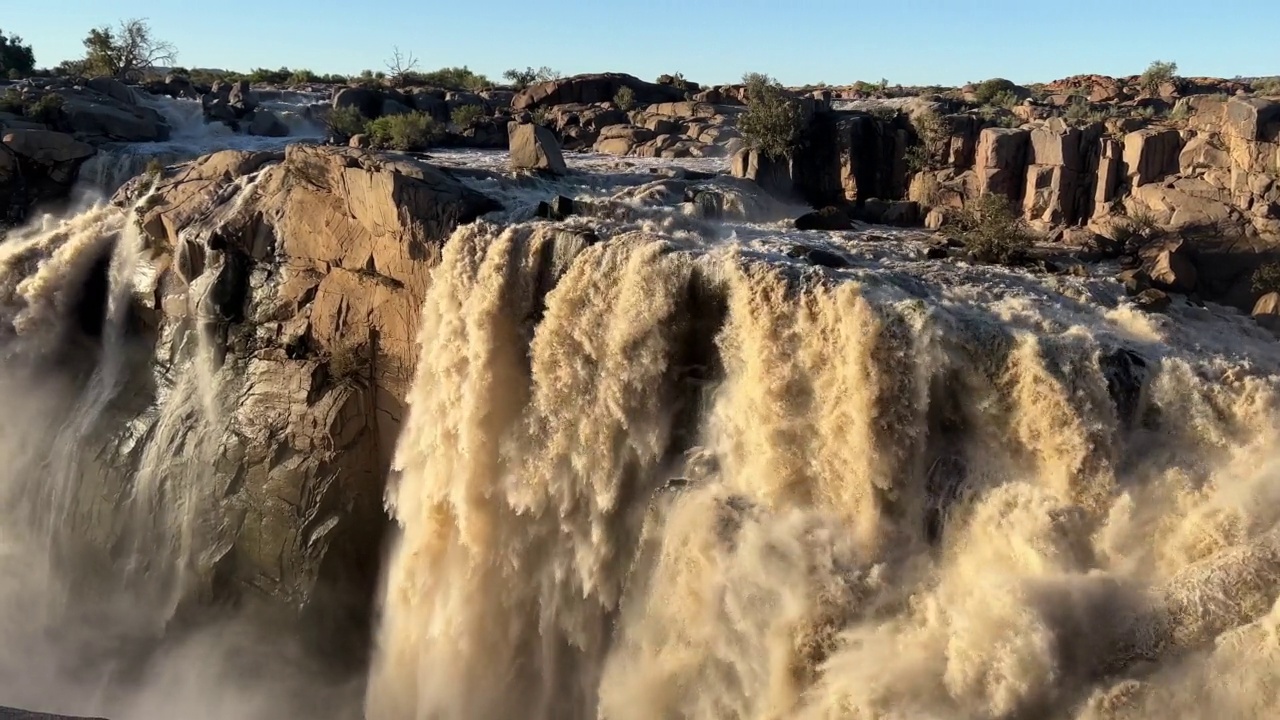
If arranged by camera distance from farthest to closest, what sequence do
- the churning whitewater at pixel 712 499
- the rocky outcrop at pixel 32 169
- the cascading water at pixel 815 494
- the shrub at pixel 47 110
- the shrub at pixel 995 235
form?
the shrub at pixel 47 110 < the rocky outcrop at pixel 32 169 < the shrub at pixel 995 235 < the churning whitewater at pixel 712 499 < the cascading water at pixel 815 494

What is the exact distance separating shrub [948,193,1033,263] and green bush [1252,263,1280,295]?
2930 millimetres

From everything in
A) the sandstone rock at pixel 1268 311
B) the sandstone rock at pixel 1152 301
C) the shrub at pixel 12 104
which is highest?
the shrub at pixel 12 104

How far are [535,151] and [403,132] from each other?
4.74 meters

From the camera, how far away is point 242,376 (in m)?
14.6

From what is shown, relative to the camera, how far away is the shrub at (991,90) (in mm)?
23938

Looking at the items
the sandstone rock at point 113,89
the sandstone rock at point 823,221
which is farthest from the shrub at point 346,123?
the sandstone rock at point 823,221

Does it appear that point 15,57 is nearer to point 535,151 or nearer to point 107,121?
point 107,121

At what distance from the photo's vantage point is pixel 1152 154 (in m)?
14.5

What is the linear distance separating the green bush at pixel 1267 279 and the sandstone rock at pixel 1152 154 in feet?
9.52

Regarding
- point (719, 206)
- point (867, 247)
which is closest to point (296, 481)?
point (719, 206)

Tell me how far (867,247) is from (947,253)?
1.17 metres

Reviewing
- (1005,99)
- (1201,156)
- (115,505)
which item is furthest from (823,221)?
(115,505)

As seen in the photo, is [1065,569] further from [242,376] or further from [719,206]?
[242,376]

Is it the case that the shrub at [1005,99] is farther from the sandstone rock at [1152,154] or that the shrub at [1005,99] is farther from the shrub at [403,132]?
the shrub at [403,132]
